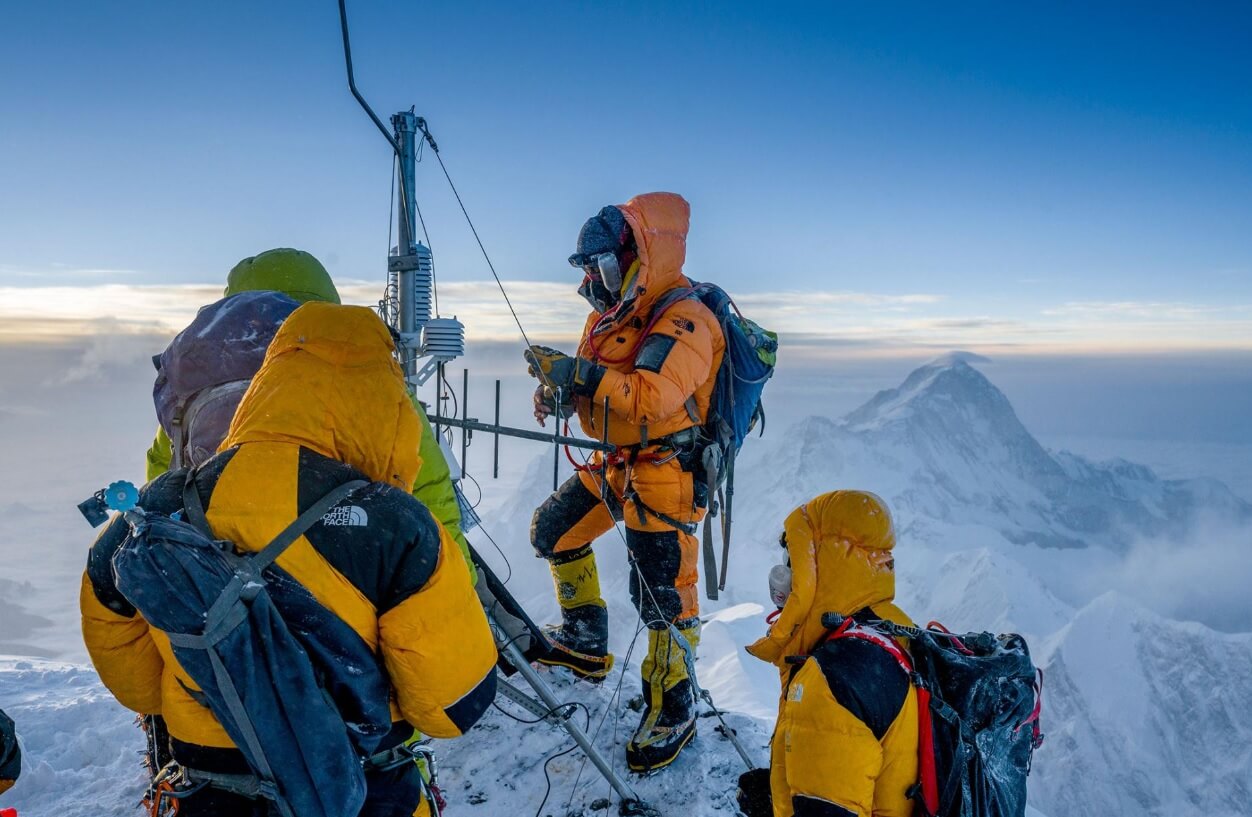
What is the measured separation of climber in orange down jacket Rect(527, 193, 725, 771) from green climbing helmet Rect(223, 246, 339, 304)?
1337mm

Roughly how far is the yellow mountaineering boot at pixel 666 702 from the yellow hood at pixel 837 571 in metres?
1.66

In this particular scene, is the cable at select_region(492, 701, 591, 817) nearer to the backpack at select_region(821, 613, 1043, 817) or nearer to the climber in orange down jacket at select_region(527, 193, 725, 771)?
the climber in orange down jacket at select_region(527, 193, 725, 771)

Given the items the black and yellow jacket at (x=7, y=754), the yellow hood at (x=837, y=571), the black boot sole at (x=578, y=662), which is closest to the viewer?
the black and yellow jacket at (x=7, y=754)

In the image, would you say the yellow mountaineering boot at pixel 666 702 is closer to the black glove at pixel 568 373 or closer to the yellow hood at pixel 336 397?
the black glove at pixel 568 373

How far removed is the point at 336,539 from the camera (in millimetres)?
2164

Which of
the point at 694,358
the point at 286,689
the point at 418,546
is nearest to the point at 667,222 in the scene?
the point at 694,358

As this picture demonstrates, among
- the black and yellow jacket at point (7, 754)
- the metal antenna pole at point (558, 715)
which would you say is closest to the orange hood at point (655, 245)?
the metal antenna pole at point (558, 715)

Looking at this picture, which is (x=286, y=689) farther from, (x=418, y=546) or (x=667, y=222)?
(x=667, y=222)

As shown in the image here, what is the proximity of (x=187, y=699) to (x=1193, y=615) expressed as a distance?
212 m

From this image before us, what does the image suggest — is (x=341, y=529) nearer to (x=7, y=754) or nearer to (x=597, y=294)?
(x=7, y=754)

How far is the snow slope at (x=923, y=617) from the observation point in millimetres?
4738

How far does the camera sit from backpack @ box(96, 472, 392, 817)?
6.37 ft

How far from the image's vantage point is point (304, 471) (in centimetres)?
219

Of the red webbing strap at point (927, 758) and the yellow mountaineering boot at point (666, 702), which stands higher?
the red webbing strap at point (927, 758)
